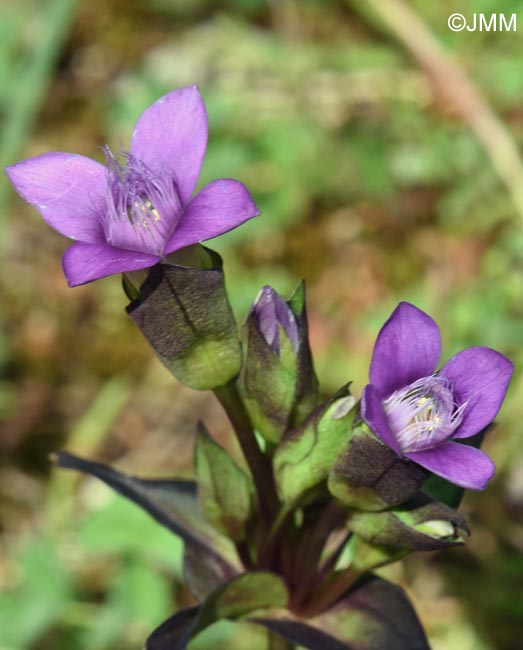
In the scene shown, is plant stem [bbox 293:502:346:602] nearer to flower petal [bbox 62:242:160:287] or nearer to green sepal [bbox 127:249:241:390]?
green sepal [bbox 127:249:241:390]

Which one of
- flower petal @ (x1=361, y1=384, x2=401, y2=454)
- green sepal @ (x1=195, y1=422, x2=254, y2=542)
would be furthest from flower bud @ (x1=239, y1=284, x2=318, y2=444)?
flower petal @ (x1=361, y1=384, x2=401, y2=454)

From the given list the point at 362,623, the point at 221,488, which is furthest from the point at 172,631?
the point at 362,623

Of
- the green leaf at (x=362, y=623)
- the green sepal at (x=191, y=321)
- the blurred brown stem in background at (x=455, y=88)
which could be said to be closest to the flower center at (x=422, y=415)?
the green sepal at (x=191, y=321)

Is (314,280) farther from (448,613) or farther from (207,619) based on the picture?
(207,619)

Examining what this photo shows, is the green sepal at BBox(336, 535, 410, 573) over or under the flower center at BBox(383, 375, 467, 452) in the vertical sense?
under

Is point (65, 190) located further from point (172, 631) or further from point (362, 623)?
point (362, 623)

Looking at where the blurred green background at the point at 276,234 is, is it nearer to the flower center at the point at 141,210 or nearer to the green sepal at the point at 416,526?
the green sepal at the point at 416,526
